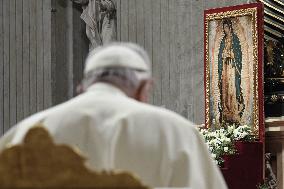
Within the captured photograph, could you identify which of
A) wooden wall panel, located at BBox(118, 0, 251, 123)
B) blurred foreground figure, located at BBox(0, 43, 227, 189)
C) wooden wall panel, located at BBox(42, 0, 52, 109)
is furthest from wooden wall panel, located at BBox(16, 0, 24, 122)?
blurred foreground figure, located at BBox(0, 43, 227, 189)

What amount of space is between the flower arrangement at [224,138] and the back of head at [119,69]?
5.89 metres

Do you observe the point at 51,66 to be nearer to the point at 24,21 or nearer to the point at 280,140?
the point at 24,21

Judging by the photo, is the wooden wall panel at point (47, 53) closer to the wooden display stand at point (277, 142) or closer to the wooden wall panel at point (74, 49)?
the wooden wall panel at point (74, 49)

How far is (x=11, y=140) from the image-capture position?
140 inches

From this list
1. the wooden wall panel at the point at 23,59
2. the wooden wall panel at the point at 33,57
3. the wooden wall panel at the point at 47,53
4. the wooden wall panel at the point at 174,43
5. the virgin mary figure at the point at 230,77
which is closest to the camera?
the virgin mary figure at the point at 230,77

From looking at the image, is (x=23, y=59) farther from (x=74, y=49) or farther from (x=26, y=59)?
(x=74, y=49)

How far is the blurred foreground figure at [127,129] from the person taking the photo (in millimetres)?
3279

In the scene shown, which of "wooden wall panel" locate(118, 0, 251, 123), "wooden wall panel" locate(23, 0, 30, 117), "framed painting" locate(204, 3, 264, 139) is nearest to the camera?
"framed painting" locate(204, 3, 264, 139)

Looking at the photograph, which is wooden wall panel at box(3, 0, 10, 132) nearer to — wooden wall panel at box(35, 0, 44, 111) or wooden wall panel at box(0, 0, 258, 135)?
wooden wall panel at box(0, 0, 258, 135)

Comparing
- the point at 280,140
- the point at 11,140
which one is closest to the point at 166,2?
the point at 280,140

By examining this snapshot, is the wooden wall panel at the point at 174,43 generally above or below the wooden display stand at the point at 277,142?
above

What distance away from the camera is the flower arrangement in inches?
370

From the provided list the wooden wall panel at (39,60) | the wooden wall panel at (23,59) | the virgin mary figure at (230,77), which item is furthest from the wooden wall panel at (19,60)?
the virgin mary figure at (230,77)

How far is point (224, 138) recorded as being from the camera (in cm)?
952
